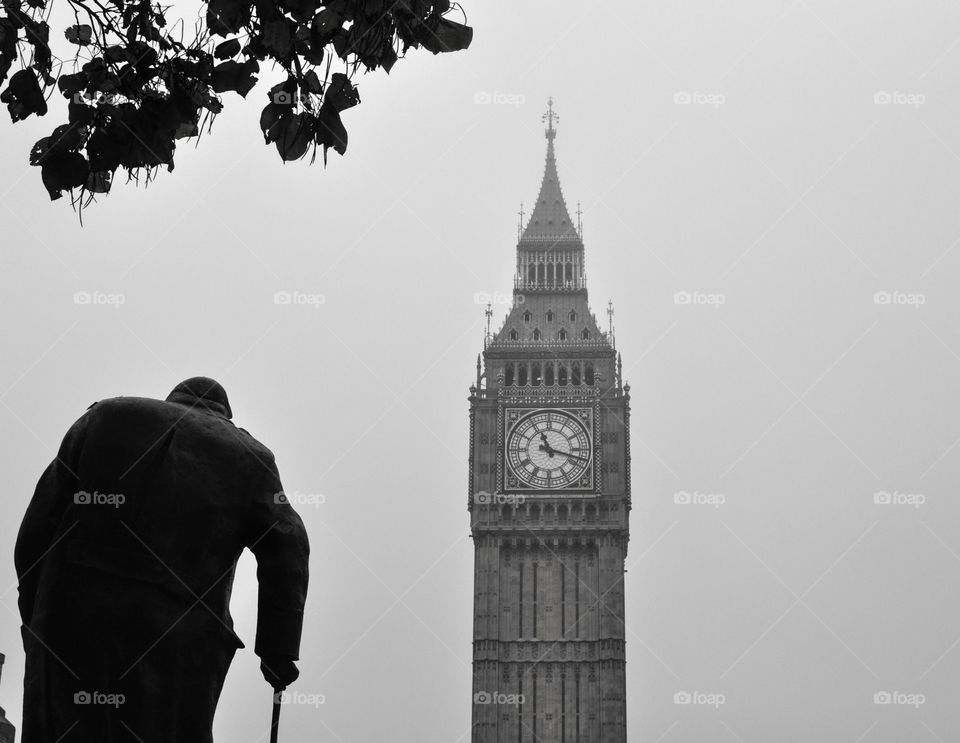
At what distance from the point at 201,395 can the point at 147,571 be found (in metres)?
1.05

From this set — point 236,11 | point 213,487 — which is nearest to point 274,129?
point 236,11

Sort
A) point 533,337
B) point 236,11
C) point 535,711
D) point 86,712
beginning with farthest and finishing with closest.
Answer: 1. point 533,337
2. point 535,711
3. point 236,11
4. point 86,712

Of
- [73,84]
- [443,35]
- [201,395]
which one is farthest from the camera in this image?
[73,84]

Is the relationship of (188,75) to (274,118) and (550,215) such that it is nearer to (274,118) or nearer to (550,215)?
(274,118)

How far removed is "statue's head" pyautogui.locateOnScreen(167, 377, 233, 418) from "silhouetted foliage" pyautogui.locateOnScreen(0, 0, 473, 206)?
1.46 meters

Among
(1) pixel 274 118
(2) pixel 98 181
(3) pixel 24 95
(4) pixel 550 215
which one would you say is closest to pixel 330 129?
(1) pixel 274 118

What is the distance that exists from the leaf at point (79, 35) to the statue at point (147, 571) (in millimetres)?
2407

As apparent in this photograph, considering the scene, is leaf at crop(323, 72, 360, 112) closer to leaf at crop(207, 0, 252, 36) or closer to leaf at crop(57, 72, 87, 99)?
leaf at crop(207, 0, 252, 36)

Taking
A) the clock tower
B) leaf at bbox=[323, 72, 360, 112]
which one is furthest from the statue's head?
the clock tower

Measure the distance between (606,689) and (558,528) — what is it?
815 cm

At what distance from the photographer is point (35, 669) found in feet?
24.5

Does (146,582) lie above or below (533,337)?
below

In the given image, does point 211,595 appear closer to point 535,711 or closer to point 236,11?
point 236,11

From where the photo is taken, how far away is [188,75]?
9273 mm
